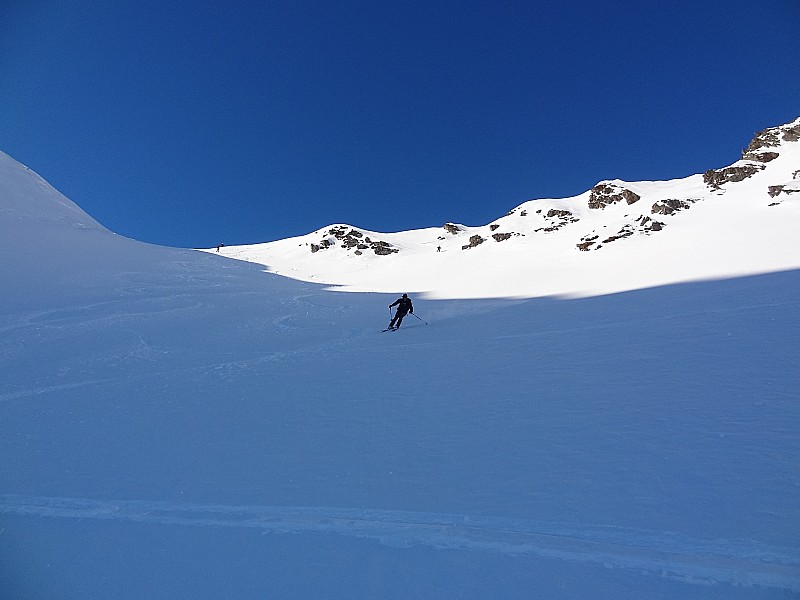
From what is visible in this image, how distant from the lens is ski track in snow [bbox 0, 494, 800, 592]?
294 centimetres

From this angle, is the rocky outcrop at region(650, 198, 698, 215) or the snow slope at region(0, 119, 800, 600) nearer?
the snow slope at region(0, 119, 800, 600)

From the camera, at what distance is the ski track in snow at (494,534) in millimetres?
2939

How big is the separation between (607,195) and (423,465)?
83.7 meters

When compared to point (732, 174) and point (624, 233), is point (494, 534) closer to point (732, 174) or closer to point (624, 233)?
point (624, 233)

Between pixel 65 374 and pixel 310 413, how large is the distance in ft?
23.0

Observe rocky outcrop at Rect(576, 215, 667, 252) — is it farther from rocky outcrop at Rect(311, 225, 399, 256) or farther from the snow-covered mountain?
rocky outcrop at Rect(311, 225, 399, 256)

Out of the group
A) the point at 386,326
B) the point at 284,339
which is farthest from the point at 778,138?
the point at 284,339

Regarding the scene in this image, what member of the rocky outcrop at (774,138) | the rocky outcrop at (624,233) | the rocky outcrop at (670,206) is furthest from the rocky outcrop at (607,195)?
the rocky outcrop at (624,233)

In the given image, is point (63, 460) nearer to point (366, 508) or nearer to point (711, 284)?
point (366, 508)

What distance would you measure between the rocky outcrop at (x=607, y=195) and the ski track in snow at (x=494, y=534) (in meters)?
75.2

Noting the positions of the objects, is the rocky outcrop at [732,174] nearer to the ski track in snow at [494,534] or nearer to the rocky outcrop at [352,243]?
the rocky outcrop at [352,243]

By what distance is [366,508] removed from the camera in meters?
3.94

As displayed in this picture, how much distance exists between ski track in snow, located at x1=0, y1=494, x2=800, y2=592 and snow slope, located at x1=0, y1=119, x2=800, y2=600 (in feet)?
0.06

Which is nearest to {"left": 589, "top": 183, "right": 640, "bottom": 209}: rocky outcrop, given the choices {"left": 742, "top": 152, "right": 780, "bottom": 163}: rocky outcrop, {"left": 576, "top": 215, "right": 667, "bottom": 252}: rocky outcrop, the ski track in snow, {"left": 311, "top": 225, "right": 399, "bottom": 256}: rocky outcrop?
{"left": 742, "top": 152, "right": 780, "bottom": 163}: rocky outcrop
